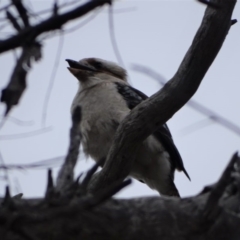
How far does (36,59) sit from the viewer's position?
2.59 m

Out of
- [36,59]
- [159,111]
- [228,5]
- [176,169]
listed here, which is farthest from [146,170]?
[36,59]

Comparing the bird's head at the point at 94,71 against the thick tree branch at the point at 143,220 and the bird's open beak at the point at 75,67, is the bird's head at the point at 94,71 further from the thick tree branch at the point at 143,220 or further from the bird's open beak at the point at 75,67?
the thick tree branch at the point at 143,220

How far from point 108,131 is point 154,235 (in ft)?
12.0

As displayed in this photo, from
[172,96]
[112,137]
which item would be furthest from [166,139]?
[172,96]

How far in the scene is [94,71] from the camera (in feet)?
27.2

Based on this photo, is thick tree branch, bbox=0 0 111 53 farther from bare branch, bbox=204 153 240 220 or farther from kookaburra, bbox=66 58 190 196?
kookaburra, bbox=66 58 190 196

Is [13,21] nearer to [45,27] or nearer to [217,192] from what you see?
[45,27]

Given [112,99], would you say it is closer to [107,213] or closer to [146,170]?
[146,170]

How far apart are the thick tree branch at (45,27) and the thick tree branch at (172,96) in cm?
238

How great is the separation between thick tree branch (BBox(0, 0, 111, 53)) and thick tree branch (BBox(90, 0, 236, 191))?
2.38m

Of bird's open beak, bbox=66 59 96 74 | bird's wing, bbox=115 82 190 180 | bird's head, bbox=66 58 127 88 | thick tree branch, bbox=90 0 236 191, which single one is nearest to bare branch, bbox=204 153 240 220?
thick tree branch, bbox=90 0 236 191

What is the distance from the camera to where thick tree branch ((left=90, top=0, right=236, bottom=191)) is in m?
4.75

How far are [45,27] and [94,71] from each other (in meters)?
5.90

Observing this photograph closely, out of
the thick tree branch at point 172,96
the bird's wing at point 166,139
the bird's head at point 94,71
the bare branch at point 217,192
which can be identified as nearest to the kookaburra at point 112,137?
the bird's wing at point 166,139
